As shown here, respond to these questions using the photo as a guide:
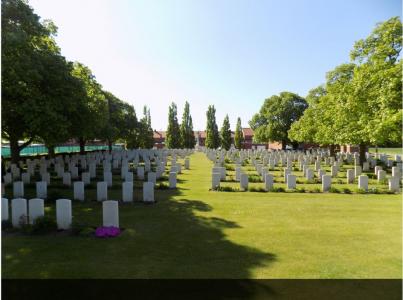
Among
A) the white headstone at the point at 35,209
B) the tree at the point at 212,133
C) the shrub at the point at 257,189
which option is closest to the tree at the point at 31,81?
the white headstone at the point at 35,209

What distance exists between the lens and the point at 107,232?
8.61 metres

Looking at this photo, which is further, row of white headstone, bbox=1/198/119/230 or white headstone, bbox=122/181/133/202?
white headstone, bbox=122/181/133/202

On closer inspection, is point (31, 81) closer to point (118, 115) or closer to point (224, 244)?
point (224, 244)

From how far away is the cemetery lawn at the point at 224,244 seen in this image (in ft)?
21.2

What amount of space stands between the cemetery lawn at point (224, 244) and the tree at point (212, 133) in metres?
66.7

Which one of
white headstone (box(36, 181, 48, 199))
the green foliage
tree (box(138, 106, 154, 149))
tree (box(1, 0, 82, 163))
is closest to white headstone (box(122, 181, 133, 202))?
white headstone (box(36, 181, 48, 199))

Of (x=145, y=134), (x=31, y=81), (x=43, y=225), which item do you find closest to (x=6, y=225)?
(x=43, y=225)

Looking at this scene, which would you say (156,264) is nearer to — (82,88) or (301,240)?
(301,240)

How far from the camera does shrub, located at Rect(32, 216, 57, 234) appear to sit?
8884mm

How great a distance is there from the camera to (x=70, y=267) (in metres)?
6.59

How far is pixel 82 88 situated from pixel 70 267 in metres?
15.3

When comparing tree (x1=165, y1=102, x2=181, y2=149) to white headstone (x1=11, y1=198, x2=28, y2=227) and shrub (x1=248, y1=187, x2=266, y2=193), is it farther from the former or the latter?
white headstone (x1=11, y1=198, x2=28, y2=227)

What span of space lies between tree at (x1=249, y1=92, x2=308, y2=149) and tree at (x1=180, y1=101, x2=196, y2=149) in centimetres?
1989

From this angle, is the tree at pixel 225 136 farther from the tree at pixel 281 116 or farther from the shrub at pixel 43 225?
the shrub at pixel 43 225
